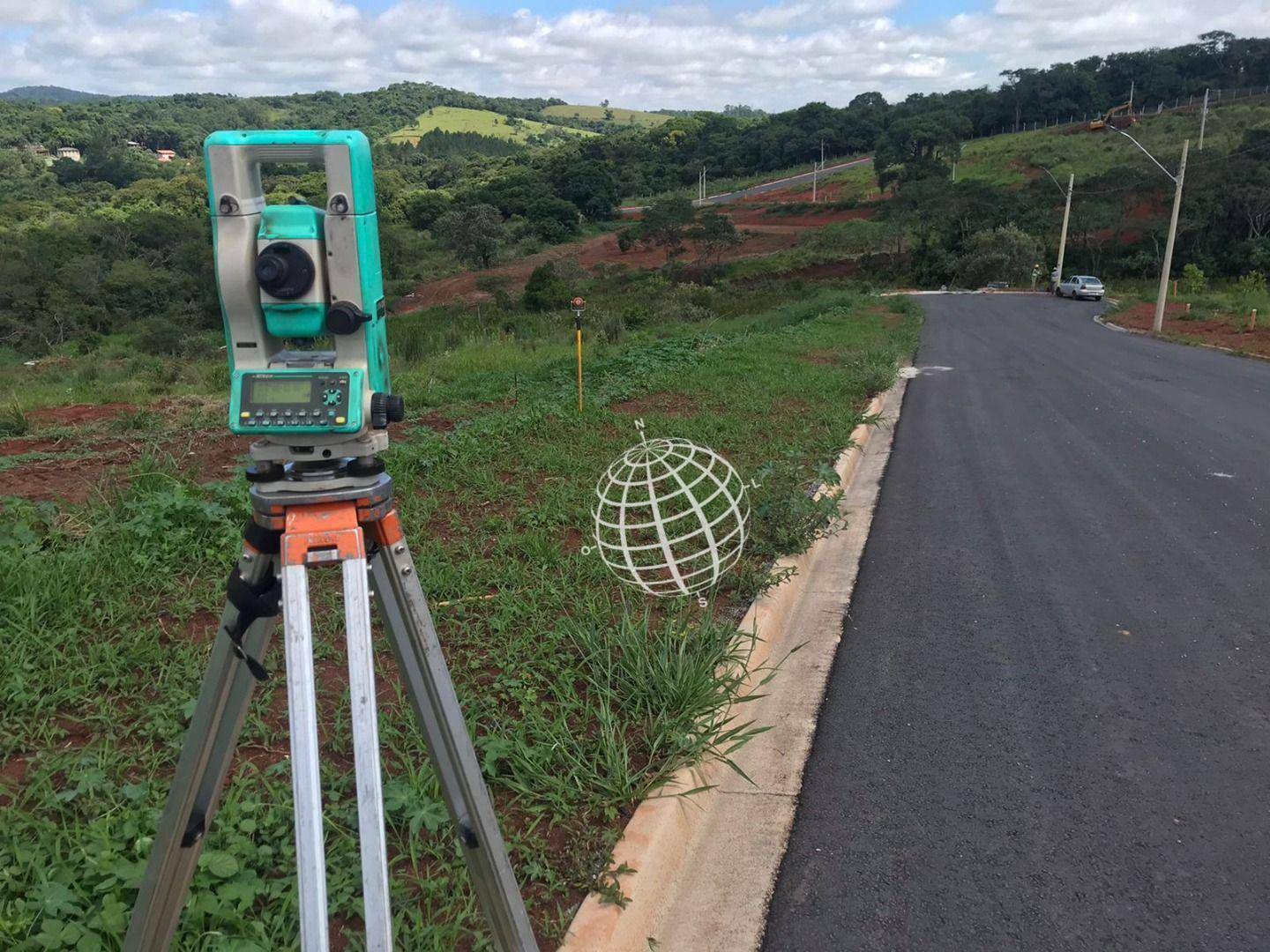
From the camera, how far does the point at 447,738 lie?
173 cm

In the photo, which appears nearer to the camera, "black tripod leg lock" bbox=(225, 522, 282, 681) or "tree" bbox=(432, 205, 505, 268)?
"black tripod leg lock" bbox=(225, 522, 282, 681)

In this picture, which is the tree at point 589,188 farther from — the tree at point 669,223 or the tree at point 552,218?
the tree at point 669,223

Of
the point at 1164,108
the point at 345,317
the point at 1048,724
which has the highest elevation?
the point at 1164,108

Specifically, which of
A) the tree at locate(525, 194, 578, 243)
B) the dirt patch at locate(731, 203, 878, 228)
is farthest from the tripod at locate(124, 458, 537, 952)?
the tree at locate(525, 194, 578, 243)

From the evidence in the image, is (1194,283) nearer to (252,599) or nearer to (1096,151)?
(1096,151)

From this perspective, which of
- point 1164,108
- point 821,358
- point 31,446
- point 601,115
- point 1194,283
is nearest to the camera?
point 31,446

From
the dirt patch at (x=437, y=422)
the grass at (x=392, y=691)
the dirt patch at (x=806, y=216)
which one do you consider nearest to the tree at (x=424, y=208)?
the dirt patch at (x=806, y=216)

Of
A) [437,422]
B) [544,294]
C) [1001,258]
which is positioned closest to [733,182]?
[1001,258]

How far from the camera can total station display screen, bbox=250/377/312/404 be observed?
1567 mm

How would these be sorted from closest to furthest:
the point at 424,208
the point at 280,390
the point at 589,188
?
the point at 280,390, the point at 424,208, the point at 589,188

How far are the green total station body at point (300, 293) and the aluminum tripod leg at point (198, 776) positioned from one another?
296mm

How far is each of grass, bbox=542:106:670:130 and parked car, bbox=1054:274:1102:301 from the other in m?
129

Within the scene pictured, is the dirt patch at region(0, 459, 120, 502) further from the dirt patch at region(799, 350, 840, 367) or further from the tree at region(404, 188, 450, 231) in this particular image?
the tree at region(404, 188, 450, 231)

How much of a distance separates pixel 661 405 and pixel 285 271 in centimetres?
743
